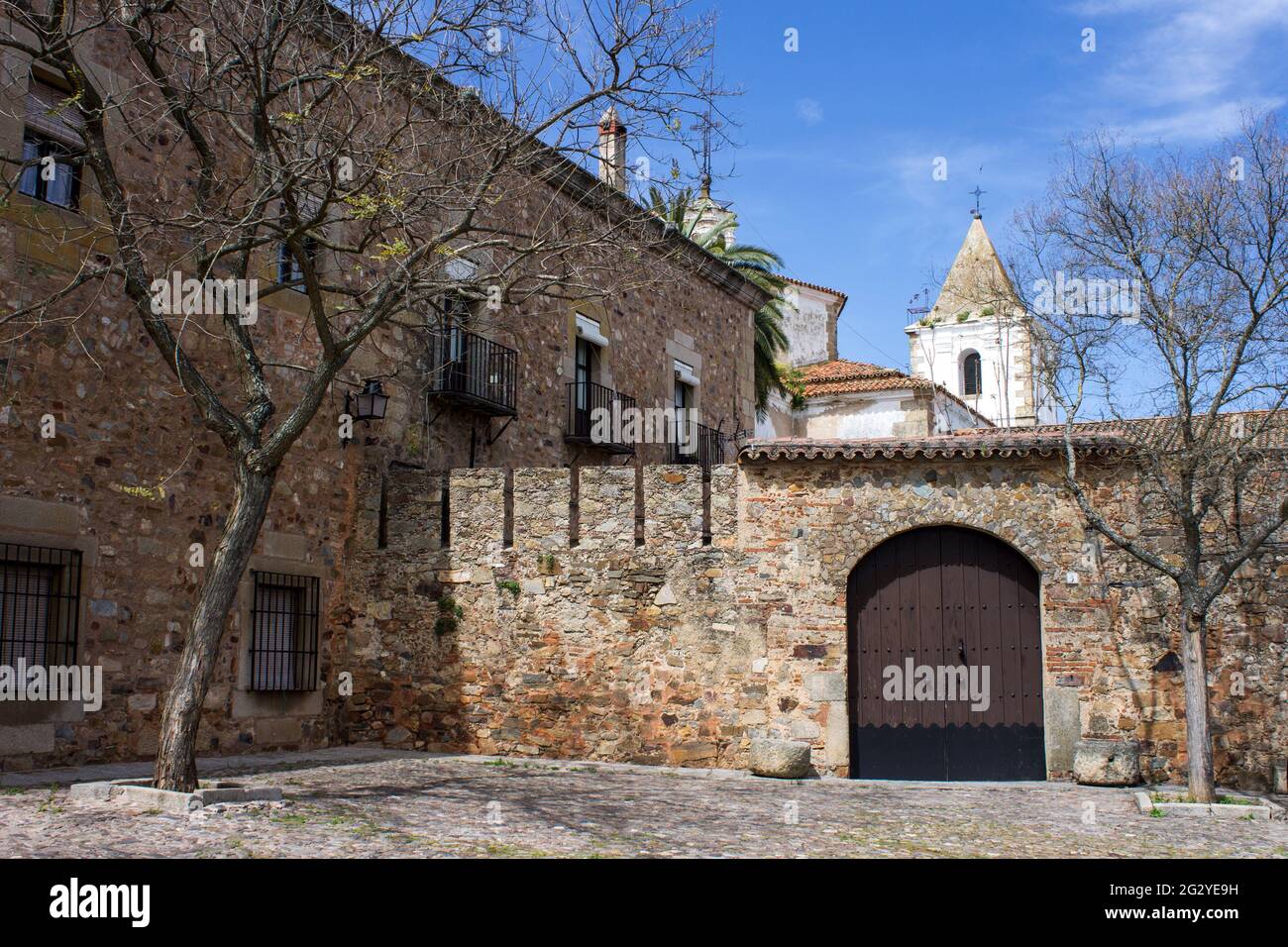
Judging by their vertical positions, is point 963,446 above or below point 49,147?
below

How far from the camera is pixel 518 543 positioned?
13.0m

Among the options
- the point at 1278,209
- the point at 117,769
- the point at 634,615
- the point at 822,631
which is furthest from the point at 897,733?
the point at 117,769

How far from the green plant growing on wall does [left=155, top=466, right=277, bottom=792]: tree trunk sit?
166 inches

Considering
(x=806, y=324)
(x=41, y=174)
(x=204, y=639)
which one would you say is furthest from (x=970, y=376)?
(x=204, y=639)

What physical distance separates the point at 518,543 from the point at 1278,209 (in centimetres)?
791

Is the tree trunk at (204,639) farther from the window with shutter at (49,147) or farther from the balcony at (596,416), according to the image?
the balcony at (596,416)

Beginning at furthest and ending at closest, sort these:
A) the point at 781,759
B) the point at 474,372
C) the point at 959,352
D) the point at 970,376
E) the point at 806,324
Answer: the point at 970,376, the point at 959,352, the point at 806,324, the point at 474,372, the point at 781,759

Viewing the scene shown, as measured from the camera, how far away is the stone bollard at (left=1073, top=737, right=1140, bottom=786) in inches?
447

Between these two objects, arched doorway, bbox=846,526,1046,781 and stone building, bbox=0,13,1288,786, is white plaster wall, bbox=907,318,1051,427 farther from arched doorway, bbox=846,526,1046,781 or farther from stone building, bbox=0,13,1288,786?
arched doorway, bbox=846,526,1046,781

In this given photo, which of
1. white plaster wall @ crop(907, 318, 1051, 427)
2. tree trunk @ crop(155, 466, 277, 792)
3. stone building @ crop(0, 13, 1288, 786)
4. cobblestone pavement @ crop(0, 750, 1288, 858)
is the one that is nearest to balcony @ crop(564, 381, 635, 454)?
stone building @ crop(0, 13, 1288, 786)

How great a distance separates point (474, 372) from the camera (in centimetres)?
1501

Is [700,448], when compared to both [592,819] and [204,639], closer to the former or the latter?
[592,819]

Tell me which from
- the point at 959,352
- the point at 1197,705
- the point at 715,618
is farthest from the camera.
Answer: the point at 959,352

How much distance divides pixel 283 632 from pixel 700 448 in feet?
32.4
